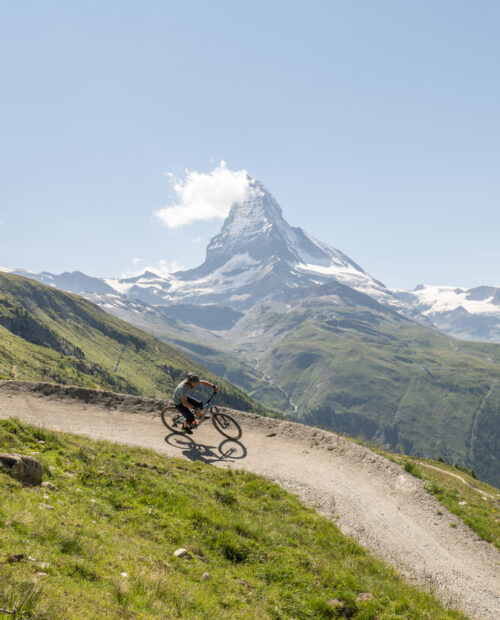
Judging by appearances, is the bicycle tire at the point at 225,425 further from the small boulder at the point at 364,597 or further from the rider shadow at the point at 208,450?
the small boulder at the point at 364,597

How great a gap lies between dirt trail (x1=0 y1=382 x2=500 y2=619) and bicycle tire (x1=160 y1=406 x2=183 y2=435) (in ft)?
1.79

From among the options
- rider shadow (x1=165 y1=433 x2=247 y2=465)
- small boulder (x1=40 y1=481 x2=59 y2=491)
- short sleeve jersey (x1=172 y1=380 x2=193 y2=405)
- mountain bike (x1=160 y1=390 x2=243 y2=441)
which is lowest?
rider shadow (x1=165 y1=433 x2=247 y2=465)

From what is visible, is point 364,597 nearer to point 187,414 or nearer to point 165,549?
point 165,549

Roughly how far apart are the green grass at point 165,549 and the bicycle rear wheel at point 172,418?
5592 mm

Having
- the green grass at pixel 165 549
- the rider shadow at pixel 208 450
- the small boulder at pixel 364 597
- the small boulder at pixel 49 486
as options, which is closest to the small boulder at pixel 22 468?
the small boulder at pixel 49 486

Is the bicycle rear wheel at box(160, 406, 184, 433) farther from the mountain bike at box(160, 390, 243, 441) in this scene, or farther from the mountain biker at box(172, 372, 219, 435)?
the mountain biker at box(172, 372, 219, 435)

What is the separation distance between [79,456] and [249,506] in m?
7.48

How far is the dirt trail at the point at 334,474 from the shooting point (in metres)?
13.9

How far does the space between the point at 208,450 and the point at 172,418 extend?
12.3 ft

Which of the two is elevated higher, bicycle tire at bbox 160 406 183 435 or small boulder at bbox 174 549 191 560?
small boulder at bbox 174 549 191 560

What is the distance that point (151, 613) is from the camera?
289 inches

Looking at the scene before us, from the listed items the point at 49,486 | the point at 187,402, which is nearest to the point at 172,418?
the point at 187,402

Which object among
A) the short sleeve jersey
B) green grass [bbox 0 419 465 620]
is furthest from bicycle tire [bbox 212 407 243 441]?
green grass [bbox 0 419 465 620]

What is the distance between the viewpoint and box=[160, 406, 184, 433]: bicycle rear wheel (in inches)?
913
